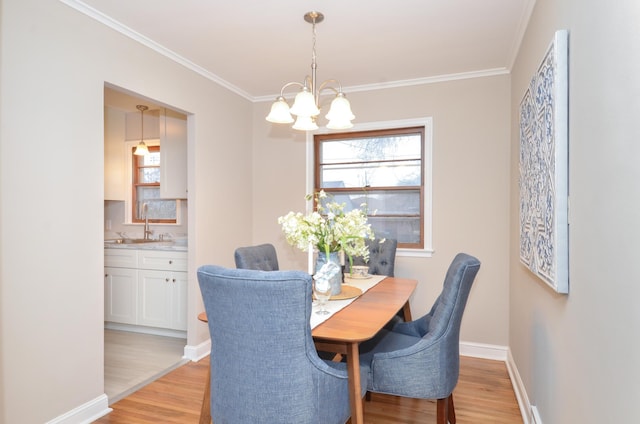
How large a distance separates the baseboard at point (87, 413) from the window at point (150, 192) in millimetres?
2430

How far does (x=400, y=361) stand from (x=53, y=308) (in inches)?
76.6

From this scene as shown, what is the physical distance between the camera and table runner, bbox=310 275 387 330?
1831mm

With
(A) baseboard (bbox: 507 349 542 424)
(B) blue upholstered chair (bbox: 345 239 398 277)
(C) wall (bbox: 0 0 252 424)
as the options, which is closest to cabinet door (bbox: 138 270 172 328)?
A: (C) wall (bbox: 0 0 252 424)

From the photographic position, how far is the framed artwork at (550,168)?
1553mm

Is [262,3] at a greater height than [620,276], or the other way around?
[262,3]

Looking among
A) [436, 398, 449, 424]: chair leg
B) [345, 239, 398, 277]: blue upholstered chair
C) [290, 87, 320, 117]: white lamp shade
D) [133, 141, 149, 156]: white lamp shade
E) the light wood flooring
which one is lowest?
the light wood flooring

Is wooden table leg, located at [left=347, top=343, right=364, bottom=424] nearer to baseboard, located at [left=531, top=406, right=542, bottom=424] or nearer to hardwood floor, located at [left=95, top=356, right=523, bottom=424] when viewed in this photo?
hardwood floor, located at [left=95, top=356, right=523, bottom=424]

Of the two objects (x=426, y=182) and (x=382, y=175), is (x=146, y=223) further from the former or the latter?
(x=426, y=182)

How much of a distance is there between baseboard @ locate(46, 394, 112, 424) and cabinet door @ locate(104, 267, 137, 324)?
58.7 inches

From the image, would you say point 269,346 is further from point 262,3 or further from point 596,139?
point 262,3

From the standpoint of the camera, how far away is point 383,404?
2.62 metres

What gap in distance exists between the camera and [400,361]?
1.93 m

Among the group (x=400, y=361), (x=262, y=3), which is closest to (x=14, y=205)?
(x=262, y=3)

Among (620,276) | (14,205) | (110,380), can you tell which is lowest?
(110,380)
